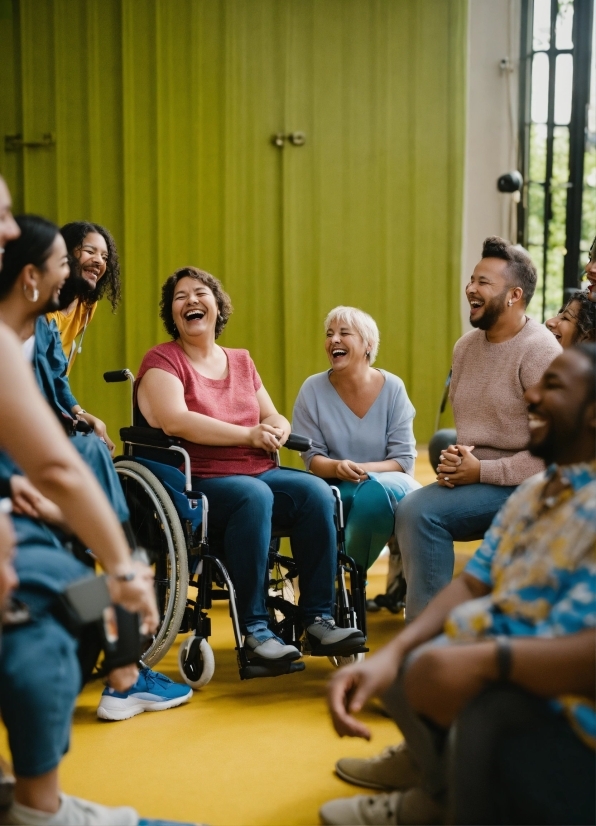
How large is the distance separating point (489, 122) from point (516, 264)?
2313 mm

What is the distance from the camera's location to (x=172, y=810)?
1.82m

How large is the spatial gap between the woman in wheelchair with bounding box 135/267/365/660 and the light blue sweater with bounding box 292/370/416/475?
134mm

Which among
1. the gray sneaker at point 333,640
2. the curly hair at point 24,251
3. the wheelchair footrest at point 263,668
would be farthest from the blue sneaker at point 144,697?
the curly hair at point 24,251

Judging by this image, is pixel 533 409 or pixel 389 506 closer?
pixel 533 409

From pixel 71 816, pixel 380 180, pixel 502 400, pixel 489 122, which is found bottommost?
pixel 71 816

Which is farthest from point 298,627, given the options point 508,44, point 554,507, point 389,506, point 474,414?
point 508,44

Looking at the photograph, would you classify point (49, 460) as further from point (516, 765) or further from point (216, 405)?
point (216, 405)

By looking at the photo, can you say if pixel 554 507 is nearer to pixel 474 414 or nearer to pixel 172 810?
pixel 172 810

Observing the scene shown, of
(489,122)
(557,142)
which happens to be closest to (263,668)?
(557,142)

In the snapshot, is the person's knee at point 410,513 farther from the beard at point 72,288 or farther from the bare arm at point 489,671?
the bare arm at point 489,671

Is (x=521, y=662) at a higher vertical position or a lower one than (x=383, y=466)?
higher

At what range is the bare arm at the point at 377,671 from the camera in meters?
1.38

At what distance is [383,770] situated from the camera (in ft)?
6.00

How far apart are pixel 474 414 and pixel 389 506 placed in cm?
36
